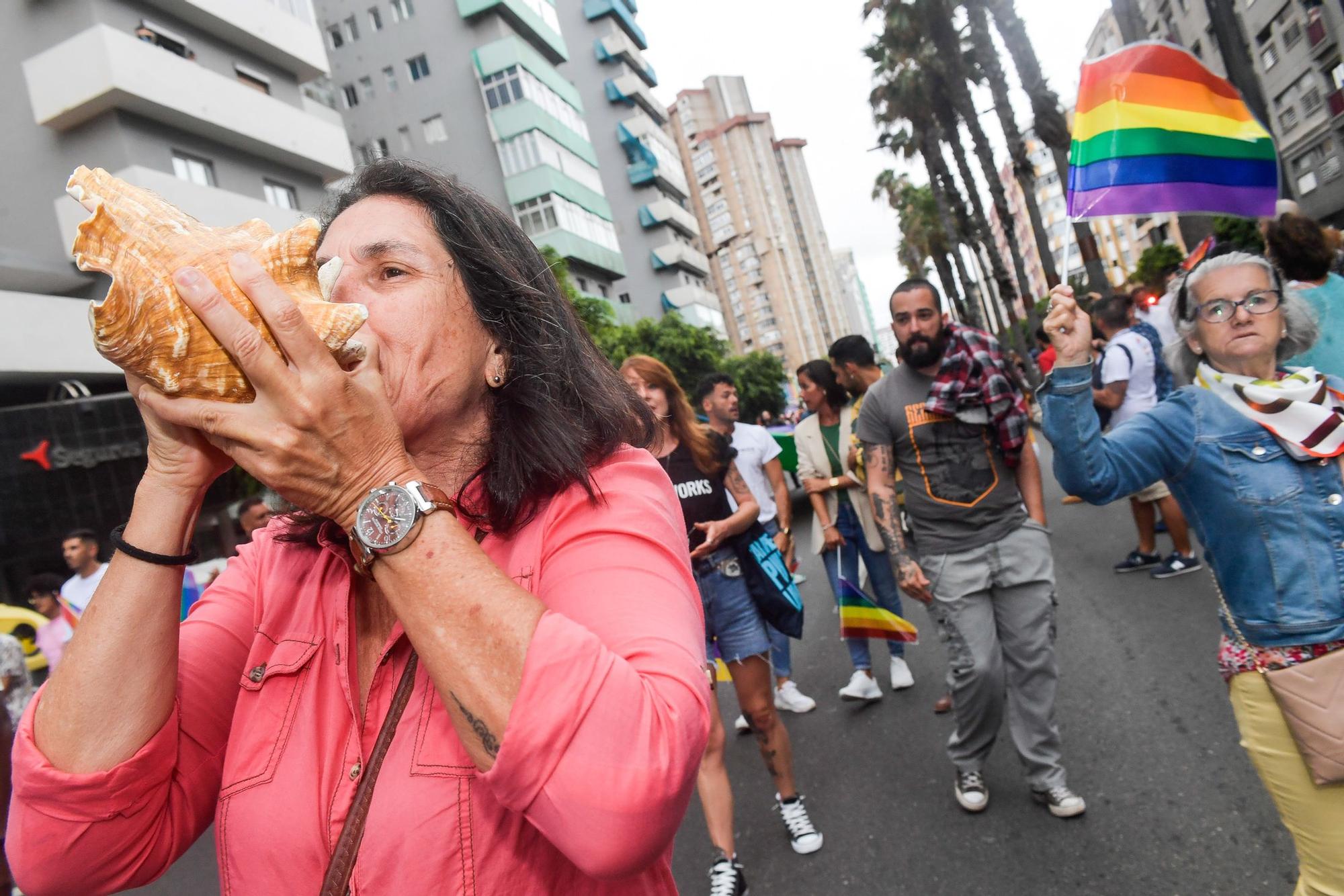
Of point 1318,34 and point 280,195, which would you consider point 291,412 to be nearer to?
point 280,195

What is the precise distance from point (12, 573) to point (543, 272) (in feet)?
61.6

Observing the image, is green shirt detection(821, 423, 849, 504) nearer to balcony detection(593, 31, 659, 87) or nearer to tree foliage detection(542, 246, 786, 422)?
tree foliage detection(542, 246, 786, 422)

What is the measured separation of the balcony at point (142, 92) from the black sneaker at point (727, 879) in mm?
20309

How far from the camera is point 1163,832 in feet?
10.7

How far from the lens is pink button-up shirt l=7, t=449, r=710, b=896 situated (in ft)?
3.23

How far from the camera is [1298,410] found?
7.72ft

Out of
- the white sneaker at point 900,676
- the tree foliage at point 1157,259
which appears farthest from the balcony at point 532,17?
the white sneaker at point 900,676

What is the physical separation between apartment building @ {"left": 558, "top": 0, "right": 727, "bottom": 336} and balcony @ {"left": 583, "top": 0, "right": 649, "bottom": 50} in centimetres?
6

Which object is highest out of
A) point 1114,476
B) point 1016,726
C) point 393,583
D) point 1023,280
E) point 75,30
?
point 75,30

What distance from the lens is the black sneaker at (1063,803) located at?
139 inches

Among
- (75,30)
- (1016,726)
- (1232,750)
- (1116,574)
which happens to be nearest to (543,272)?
(1016,726)

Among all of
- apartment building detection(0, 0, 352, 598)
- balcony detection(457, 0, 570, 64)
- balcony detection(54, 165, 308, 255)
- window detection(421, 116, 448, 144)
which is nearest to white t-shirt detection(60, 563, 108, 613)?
apartment building detection(0, 0, 352, 598)

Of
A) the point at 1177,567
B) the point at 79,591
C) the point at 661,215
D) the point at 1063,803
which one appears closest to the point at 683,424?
the point at 1063,803

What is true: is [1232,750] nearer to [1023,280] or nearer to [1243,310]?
[1243,310]
